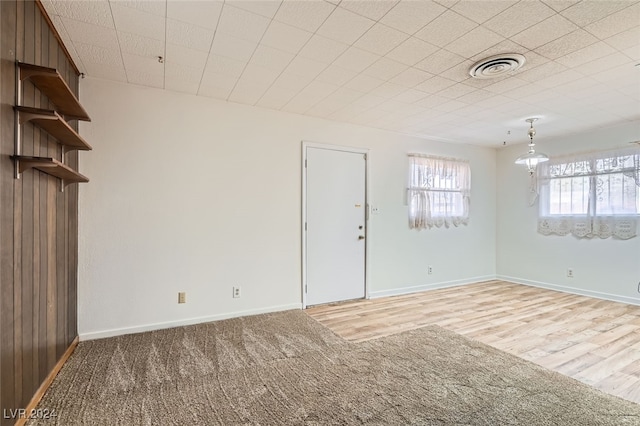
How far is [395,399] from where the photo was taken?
1931mm

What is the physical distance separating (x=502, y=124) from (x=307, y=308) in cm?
372

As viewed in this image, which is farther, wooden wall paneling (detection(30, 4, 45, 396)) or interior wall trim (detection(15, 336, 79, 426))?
wooden wall paneling (detection(30, 4, 45, 396))

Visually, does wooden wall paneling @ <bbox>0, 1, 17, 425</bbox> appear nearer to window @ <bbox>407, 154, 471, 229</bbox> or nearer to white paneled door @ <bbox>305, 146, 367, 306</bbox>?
white paneled door @ <bbox>305, 146, 367, 306</bbox>

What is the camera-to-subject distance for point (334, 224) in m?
4.12

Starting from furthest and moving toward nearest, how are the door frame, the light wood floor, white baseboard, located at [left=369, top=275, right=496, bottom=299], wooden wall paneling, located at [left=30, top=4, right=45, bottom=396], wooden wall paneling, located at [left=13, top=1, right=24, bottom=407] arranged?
white baseboard, located at [left=369, top=275, right=496, bottom=299] < the door frame < the light wood floor < wooden wall paneling, located at [left=30, top=4, right=45, bottom=396] < wooden wall paneling, located at [left=13, top=1, right=24, bottom=407]

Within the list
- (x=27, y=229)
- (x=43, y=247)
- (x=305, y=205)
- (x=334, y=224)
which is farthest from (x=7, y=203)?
(x=334, y=224)

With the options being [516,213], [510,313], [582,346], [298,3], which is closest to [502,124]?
[516,213]

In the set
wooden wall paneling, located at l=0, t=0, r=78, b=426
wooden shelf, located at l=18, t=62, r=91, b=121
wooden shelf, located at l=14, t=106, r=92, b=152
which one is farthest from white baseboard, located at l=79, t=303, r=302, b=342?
wooden shelf, located at l=18, t=62, r=91, b=121

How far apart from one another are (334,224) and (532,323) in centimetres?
256

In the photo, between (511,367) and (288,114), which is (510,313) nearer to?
(511,367)

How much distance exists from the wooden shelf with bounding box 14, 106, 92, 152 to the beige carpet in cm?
171

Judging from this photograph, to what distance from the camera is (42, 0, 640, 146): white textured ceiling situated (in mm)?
1914

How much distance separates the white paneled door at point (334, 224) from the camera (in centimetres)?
396

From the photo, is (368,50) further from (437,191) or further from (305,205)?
(437,191)
